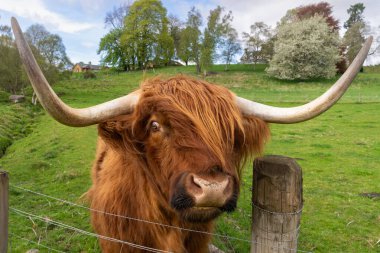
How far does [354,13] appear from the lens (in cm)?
6103

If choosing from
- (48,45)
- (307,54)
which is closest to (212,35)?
(307,54)

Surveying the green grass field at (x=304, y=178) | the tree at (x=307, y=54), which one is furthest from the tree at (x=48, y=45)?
the tree at (x=307, y=54)

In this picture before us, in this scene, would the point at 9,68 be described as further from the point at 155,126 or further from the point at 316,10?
the point at 316,10

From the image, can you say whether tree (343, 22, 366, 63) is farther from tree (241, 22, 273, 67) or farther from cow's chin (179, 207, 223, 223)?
cow's chin (179, 207, 223, 223)

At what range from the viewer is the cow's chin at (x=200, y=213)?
6.20 ft

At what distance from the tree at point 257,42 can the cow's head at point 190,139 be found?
45909 mm

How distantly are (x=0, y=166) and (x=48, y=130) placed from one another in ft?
17.1

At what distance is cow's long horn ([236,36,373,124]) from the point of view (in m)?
2.14

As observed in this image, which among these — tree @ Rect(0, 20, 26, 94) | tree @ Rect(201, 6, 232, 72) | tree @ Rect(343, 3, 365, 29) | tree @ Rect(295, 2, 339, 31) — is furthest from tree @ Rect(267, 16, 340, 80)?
tree @ Rect(343, 3, 365, 29)

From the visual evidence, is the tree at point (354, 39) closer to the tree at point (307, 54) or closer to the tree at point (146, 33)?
the tree at point (307, 54)

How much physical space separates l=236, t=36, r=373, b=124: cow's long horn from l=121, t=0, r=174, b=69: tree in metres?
37.5

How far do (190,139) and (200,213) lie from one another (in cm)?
→ 45

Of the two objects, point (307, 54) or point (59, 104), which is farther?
point (307, 54)

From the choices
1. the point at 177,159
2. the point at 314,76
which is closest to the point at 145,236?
the point at 177,159
